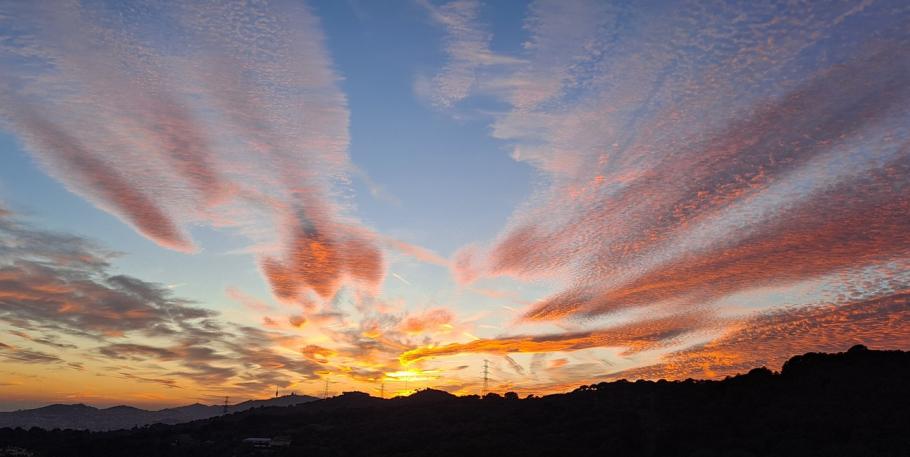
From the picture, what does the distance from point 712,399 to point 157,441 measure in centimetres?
13860

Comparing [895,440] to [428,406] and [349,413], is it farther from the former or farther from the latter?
[349,413]

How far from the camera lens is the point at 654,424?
86812mm

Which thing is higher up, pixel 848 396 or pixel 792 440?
pixel 848 396

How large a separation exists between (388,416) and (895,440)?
109990 millimetres

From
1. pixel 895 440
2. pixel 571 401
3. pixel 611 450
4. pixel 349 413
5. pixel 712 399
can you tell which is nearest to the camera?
pixel 895 440

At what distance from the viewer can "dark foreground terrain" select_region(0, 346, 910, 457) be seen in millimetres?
64750

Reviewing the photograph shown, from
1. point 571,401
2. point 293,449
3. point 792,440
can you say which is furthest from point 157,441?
point 792,440

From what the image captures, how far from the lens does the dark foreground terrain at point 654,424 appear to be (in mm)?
64750


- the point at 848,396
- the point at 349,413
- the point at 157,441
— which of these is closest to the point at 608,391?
the point at 848,396

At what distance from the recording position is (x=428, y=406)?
14675 centimetres

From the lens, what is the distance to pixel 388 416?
143 metres

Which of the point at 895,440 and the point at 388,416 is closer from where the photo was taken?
the point at 895,440

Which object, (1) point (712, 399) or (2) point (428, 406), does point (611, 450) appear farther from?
(2) point (428, 406)

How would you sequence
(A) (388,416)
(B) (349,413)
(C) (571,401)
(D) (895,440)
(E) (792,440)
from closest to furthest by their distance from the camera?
(D) (895,440)
(E) (792,440)
(C) (571,401)
(A) (388,416)
(B) (349,413)
